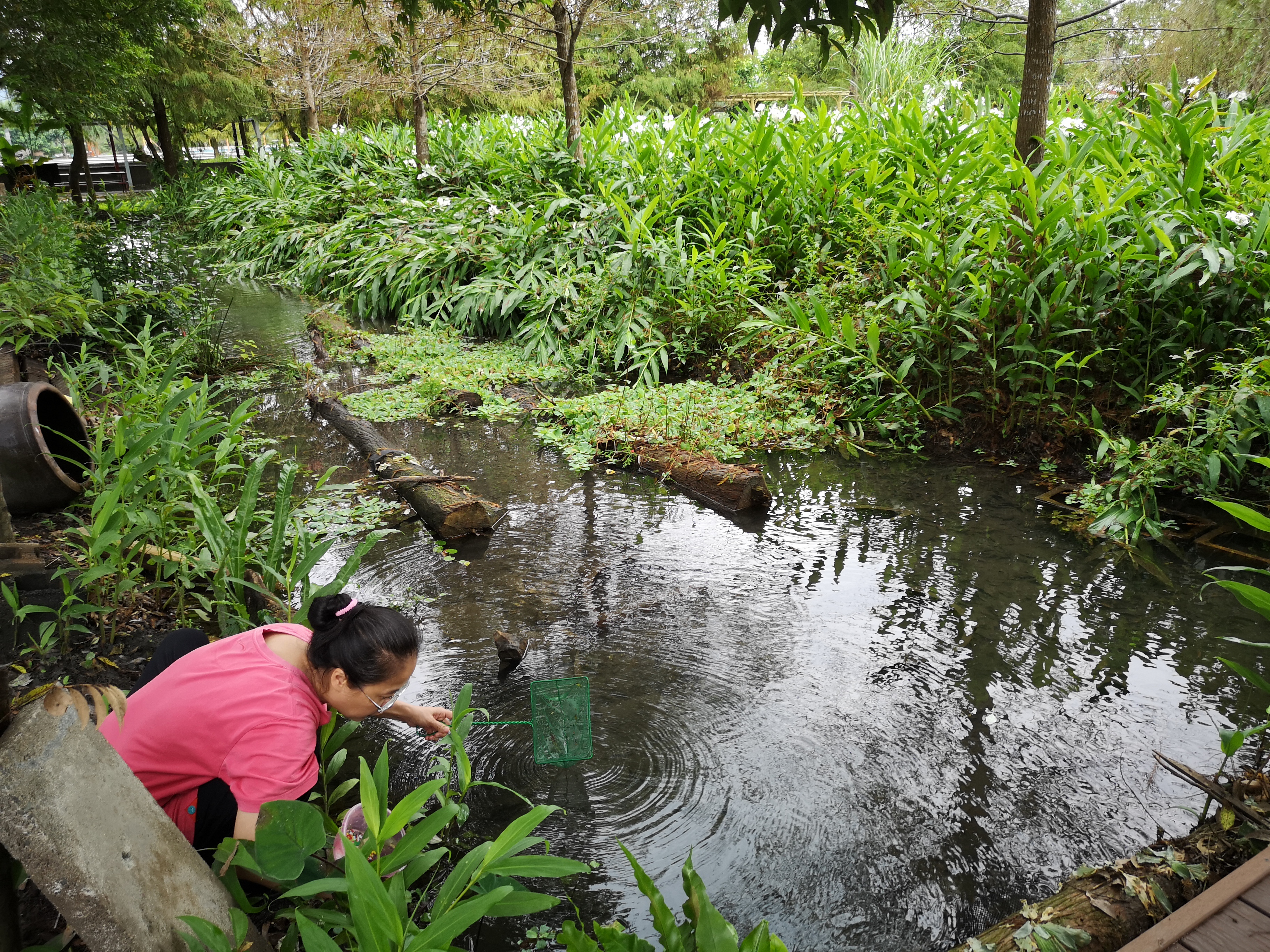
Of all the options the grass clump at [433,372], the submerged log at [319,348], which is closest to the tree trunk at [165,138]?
the submerged log at [319,348]

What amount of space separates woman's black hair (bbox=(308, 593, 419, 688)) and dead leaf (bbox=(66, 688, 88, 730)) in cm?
60

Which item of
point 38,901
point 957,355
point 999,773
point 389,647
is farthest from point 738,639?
point 957,355

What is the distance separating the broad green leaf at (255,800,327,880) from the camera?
1604mm

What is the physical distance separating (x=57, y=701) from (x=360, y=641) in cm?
68

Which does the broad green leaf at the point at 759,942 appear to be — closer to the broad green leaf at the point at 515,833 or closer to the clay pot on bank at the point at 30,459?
the broad green leaf at the point at 515,833

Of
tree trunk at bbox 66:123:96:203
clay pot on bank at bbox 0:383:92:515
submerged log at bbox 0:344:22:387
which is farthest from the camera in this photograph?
tree trunk at bbox 66:123:96:203


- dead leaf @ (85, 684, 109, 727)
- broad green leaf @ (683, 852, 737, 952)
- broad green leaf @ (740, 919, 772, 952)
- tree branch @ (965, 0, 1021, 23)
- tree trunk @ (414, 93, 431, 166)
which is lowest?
broad green leaf @ (740, 919, 772, 952)

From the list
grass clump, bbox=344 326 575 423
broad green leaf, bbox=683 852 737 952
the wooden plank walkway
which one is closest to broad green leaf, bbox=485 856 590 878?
broad green leaf, bbox=683 852 737 952

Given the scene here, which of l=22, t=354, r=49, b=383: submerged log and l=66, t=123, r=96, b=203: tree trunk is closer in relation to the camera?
l=22, t=354, r=49, b=383: submerged log

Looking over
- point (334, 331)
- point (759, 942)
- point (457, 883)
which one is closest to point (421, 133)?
point (334, 331)

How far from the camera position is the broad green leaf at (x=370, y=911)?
140cm

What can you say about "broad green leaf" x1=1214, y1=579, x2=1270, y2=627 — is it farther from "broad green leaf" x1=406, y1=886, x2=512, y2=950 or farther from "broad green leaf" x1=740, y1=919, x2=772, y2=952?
"broad green leaf" x1=406, y1=886, x2=512, y2=950

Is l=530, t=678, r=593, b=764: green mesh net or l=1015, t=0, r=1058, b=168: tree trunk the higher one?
l=1015, t=0, r=1058, b=168: tree trunk

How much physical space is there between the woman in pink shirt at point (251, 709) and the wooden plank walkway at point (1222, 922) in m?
1.79
